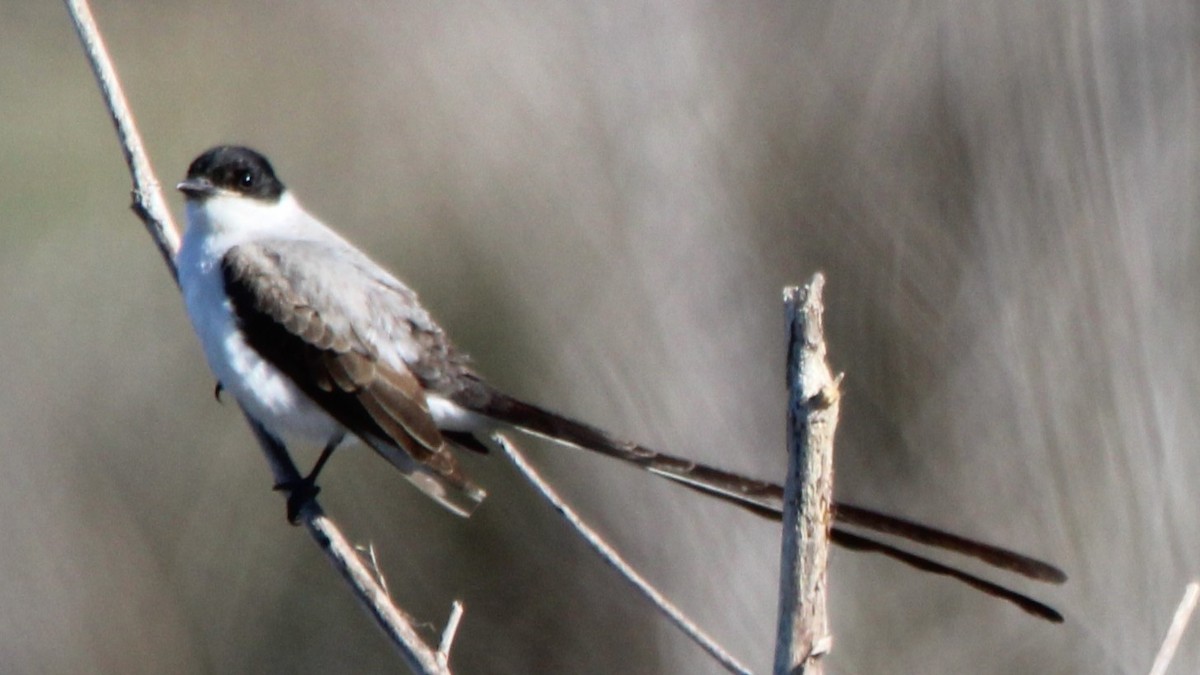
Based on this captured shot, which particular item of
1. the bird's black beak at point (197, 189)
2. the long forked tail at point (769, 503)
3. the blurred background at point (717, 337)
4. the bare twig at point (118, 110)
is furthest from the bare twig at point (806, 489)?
the blurred background at point (717, 337)

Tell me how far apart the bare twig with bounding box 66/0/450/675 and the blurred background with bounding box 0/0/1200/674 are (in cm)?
148

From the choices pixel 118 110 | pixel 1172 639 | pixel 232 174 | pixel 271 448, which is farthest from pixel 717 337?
pixel 1172 639

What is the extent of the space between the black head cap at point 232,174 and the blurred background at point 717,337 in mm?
1298

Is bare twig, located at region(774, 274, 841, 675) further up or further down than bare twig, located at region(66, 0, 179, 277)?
further down

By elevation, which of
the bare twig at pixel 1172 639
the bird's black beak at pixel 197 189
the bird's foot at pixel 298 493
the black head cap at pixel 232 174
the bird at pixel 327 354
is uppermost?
the black head cap at pixel 232 174

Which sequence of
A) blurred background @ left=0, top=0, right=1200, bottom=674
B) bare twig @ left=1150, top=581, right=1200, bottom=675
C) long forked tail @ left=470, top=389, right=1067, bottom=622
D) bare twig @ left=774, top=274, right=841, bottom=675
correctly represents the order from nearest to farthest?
1. bare twig @ left=774, top=274, right=841, bottom=675
2. bare twig @ left=1150, top=581, right=1200, bottom=675
3. long forked tail @ left=470, top=389, right=1067, bottom=622
4. blurred background @ left=0, top=0, right=1200, bottom=674

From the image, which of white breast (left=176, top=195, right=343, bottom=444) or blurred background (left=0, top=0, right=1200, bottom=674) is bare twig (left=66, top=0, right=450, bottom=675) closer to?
white breast (left=176, top=195, right=343, bottom=444)

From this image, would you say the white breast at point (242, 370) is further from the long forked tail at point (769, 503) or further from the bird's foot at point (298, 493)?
the long forked tail at point (769, 503)

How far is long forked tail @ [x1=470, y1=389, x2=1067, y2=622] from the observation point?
1985mm

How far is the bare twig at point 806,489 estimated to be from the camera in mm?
1648

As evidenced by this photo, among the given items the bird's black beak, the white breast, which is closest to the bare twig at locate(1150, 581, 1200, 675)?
the white breast

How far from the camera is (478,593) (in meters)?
5.09

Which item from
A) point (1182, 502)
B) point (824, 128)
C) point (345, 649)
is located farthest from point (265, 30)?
point (1182, 502)

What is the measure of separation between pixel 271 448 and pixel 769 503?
0.99m
